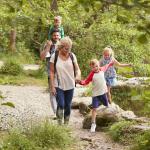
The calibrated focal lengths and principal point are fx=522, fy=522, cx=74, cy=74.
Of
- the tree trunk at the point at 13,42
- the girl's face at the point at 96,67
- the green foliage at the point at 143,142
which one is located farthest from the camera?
the tree trunk at the point at 13,42

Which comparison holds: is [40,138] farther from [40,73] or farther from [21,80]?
[40,73]

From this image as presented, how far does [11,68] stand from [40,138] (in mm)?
10757

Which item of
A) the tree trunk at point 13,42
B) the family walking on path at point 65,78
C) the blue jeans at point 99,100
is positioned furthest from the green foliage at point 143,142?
the tree trunk at point 13,42

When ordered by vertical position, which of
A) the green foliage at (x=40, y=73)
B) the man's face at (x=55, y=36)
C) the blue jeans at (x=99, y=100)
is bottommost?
the green foliage at (x=40, y=73)

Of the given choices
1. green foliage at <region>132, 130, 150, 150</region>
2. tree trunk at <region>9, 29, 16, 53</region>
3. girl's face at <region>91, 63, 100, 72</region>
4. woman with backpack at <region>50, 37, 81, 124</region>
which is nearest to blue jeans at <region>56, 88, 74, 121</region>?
woman with backpack at <region>50, 37, 81, 124</region>

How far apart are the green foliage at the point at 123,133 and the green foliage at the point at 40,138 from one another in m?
0.83

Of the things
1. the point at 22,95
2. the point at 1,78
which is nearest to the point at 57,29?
the point at 22,95

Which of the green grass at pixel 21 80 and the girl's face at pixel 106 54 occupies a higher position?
the girl's face at pixel 106 54

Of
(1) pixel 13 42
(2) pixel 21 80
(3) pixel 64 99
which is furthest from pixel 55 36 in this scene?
(1) pixel 13 42

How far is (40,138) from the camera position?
7438mm

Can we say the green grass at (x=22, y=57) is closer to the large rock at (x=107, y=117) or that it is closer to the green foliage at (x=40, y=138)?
the large rock at (x=107, y=117)

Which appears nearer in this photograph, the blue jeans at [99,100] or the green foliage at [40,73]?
the blue jeans at [99,100]

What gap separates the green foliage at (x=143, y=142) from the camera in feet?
23.1

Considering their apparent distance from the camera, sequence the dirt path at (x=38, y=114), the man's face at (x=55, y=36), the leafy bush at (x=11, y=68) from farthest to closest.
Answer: the leafy bush at (x=11, y=68), the man's face at (x=55, y=36), the dirt path at (x=38, y=114)
